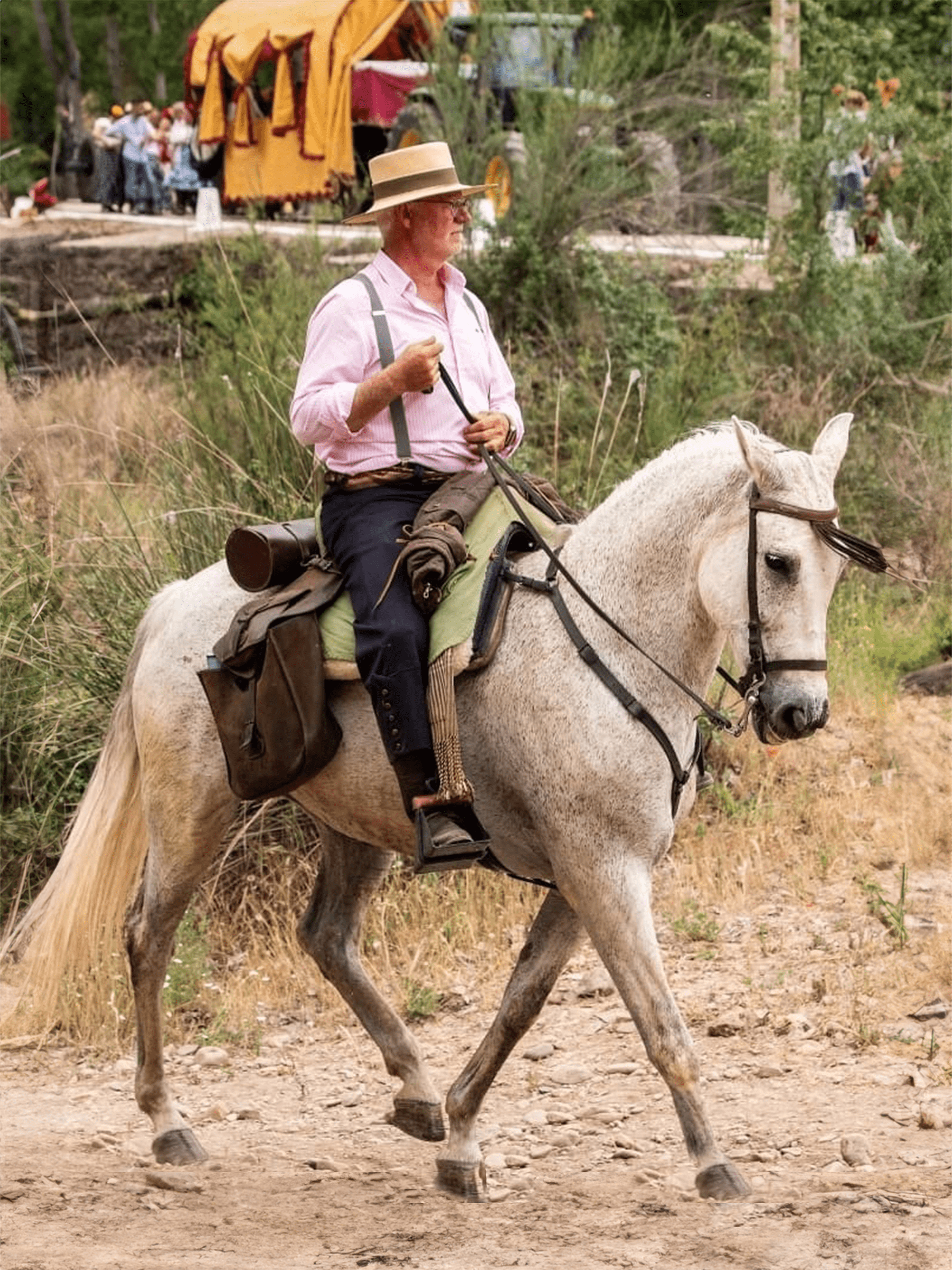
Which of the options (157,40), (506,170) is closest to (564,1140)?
(506,170)

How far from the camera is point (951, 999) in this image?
670 cm

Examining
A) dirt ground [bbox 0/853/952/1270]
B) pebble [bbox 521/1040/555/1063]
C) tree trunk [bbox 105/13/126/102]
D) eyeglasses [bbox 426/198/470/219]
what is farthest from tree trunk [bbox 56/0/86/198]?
eyeglasses [bbox 426/198/470/219]

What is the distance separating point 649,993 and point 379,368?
1853 millimetres

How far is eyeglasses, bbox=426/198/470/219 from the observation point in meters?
5.22

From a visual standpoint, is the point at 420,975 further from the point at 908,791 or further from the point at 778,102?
the point at 778,102

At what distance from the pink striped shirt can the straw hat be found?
0.57 feet

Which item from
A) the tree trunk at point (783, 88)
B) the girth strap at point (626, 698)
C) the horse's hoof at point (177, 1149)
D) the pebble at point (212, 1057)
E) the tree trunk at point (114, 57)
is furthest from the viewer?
the tree trunk at point (114, 57)

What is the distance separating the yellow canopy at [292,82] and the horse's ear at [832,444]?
631 inches

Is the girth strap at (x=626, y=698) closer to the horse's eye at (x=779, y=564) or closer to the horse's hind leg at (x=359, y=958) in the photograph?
the horse's eye at (x=779, y=564)

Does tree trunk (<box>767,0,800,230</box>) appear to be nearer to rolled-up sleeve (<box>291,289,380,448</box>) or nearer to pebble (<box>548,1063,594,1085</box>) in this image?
pebble (<box>548,1063,594,1085</box>)

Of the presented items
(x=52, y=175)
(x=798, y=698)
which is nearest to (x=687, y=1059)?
(x=798, y=698)

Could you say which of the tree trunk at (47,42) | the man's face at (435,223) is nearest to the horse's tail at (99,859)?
the man's face at (435,223)

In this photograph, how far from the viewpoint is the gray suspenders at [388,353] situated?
5.11 m

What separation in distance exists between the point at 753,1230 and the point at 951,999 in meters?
2.34
